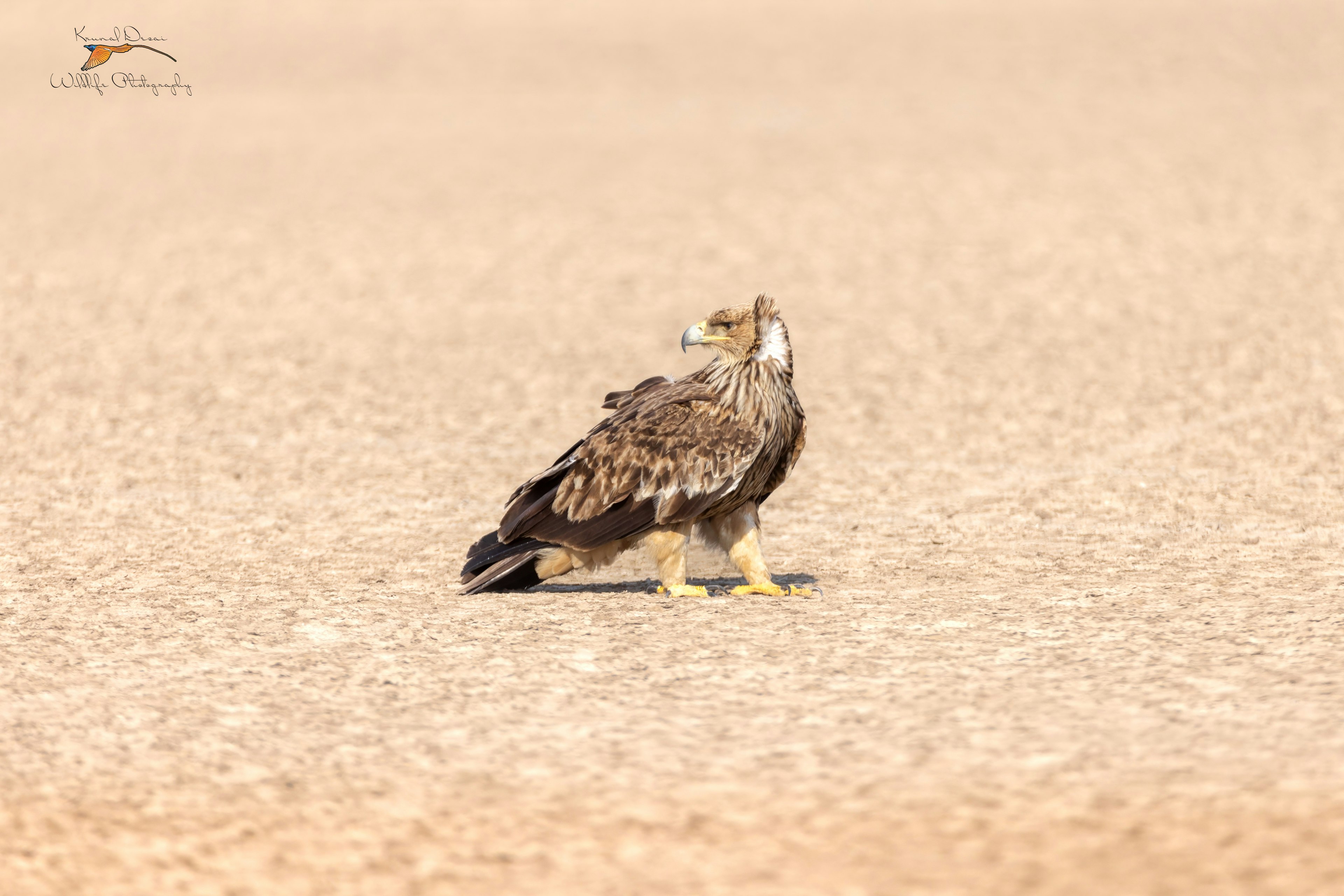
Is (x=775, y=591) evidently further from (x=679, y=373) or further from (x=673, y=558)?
(x=679, y=373)

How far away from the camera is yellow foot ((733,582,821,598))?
24.6ft

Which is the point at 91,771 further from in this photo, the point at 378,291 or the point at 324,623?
the point at 378,291

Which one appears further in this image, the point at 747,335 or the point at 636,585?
the point at 636,585

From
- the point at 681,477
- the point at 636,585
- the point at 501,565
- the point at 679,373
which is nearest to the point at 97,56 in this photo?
the point at 679,373

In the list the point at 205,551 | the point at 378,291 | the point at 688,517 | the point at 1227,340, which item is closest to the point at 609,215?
the point at 378,291

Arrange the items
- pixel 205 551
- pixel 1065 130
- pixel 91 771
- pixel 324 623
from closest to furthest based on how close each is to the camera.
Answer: pixel 91 771 → pixel 324 623 → pixel 205 551 → pixel 1065 130

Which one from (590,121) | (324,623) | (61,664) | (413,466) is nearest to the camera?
(61,664)

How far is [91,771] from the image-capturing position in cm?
516

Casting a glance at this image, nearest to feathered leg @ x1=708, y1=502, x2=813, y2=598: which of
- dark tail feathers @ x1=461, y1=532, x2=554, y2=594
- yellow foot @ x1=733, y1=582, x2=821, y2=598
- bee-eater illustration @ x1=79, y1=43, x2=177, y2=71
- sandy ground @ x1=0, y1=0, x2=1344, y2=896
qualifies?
yellow foot @ x1=733, y1=582, x2=821, y2=598

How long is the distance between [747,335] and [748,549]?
105 centimetres

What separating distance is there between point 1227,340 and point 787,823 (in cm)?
996

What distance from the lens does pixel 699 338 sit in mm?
7316

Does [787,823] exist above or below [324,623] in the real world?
below

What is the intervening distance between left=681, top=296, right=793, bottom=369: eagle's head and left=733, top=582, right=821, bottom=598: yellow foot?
1068mm
